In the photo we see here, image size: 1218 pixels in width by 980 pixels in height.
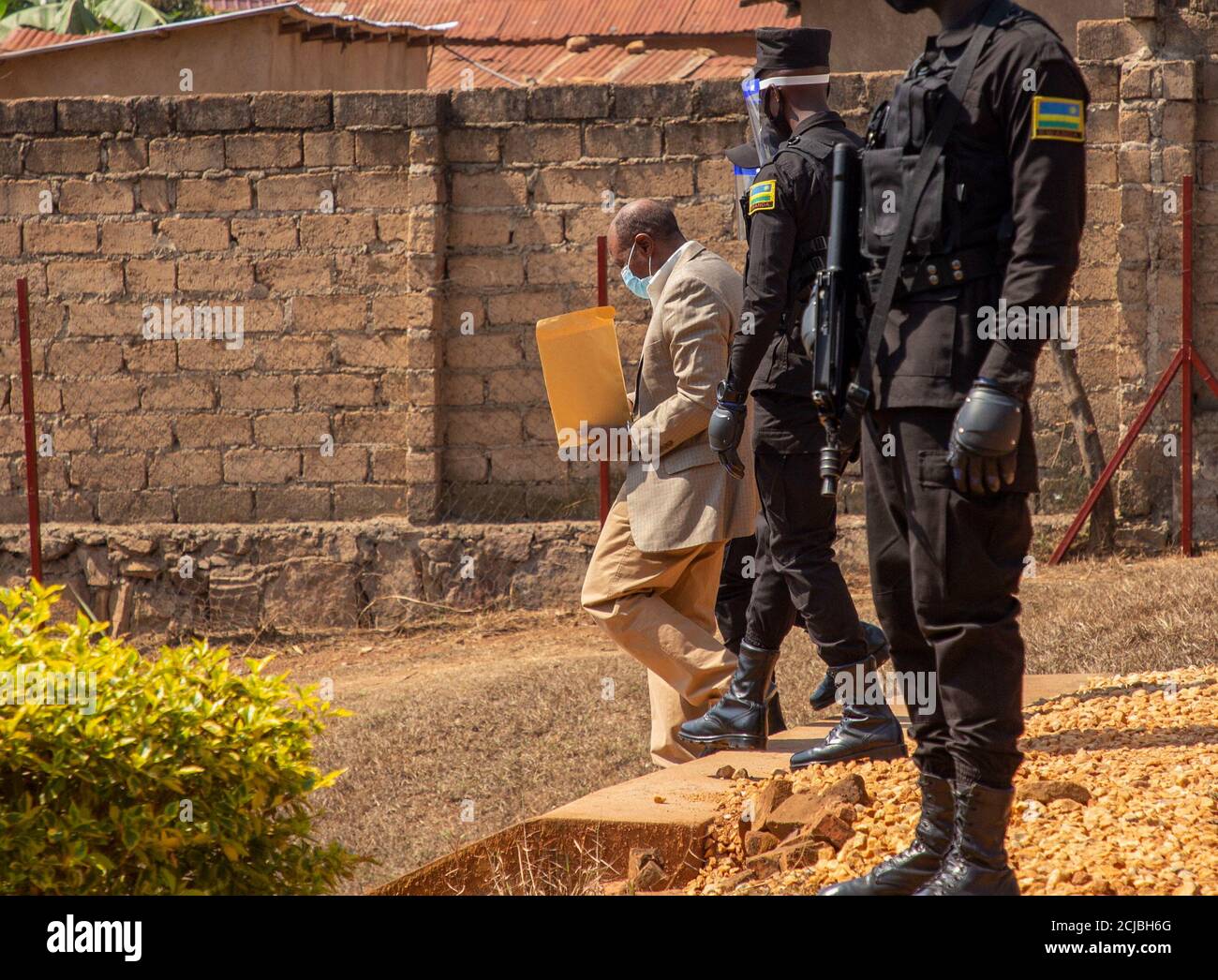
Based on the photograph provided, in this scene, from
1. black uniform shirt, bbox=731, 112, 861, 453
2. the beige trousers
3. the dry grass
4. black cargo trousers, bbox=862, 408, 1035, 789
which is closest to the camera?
black cargo trousers, bbox=862, 408, 1035, 789

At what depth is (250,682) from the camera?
316 cm

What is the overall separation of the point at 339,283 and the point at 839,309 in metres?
6.42

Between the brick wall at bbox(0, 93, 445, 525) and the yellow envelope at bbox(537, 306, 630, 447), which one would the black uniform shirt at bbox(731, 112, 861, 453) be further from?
the brick wall at bbox(0, 93, 445, 525)

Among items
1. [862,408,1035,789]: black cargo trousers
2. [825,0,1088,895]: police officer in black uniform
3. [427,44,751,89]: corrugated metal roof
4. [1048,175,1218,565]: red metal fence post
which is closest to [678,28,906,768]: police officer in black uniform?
[825,0,1088,895]: police officer in black uniform

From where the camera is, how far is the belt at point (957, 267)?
113 inches

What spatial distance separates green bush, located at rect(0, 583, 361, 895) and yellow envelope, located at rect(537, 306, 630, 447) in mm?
2146

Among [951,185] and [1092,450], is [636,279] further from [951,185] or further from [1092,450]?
[1092,450]

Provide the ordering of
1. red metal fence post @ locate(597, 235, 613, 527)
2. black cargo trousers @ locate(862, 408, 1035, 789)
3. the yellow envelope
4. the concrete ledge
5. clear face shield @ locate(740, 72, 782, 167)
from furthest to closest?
1. red metal fence post @ locate(597, 235, 613, 527)
2. the yellow envelope
3. clear face shield @ locate(740, 72, 782, 167)
4. the concrete ledge
5. black cargo trousers @ locate(862, 408, 1035, 789)

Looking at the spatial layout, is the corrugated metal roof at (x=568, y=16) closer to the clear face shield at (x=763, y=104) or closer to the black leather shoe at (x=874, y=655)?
the clear face shield at (x=763, y=104)

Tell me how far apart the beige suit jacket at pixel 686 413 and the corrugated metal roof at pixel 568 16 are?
1282 cm

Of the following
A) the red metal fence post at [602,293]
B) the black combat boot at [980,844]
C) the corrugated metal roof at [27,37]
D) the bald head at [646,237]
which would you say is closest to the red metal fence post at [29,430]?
the red metal fence post at [602,293]

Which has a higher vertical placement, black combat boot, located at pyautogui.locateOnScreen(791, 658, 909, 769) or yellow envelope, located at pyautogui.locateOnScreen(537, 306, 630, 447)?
yellow envelope, located at pyautogui.locateOnScreen(537, 306, 630, 447)

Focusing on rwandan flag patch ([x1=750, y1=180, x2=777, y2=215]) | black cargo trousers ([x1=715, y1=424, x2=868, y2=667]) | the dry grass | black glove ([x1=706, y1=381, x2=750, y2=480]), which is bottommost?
the dry grass

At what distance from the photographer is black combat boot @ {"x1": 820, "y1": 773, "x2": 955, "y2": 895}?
300cm
